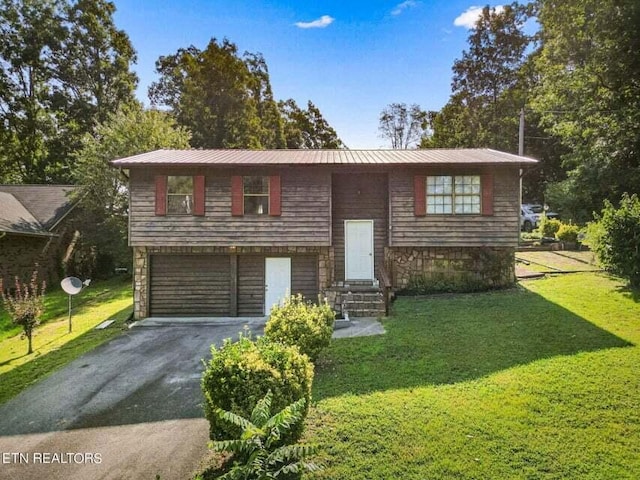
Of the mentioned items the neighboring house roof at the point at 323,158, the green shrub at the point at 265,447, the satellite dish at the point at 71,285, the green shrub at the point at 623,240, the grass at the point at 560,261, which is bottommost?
the green shrub at the point at 265,447

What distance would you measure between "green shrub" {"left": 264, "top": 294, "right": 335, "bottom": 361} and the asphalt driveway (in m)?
1.69

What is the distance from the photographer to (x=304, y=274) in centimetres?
1213

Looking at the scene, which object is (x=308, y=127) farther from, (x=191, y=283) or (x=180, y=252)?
(x=191, y=283)

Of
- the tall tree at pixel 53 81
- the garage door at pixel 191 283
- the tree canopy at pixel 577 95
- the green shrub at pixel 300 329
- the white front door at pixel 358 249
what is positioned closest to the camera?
the green shrub at pixel 300 329

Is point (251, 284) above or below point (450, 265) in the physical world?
below

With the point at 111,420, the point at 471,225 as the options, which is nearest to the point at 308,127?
the point at 471,225

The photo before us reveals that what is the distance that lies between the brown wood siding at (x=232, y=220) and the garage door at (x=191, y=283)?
0.82 metres

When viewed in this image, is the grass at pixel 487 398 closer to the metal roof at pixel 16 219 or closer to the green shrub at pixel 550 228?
the green shrub at pixel 550 228

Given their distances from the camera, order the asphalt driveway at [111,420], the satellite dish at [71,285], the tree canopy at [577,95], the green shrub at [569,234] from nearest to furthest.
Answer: the asphalt driveway at [111,420]
the satellite dish at [71,285]
the tree canopy at [577,95]
the green shrub at [569,234]

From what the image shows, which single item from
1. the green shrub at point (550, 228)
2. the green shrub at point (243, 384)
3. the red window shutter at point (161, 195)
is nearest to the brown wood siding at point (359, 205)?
the red window shutter at point (161, 195)

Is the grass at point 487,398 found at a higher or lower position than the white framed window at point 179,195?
lower

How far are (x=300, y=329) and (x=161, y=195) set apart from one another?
7.79 metres

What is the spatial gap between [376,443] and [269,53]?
118 ft

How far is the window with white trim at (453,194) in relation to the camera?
38.3ft
